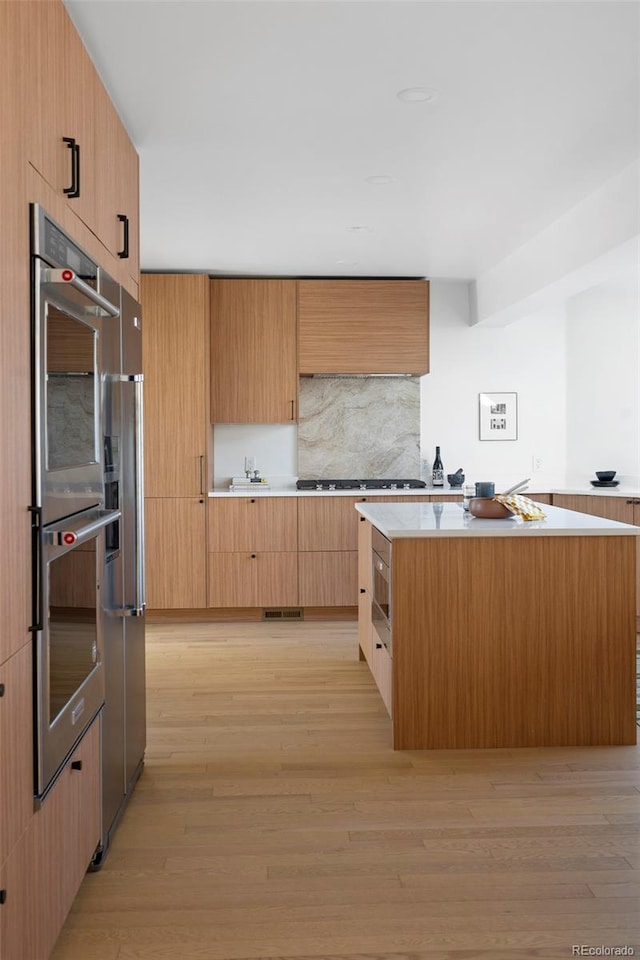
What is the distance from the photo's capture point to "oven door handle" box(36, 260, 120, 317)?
196cm

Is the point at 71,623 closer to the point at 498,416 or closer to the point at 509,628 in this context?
the point at 509,628

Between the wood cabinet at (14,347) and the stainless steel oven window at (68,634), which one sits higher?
the wood cabinet at (14,347)

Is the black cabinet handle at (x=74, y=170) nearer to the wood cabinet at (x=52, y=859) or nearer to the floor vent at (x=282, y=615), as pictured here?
the wood cabinet at (x=52, y=859)

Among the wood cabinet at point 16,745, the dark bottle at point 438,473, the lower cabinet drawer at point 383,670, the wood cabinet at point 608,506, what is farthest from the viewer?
the dark bottle at point 438,473

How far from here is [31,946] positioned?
189 cm

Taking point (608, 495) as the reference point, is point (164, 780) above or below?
below

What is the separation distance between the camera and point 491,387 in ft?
22.9

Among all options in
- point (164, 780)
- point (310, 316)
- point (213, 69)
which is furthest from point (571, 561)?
point (310, 316)

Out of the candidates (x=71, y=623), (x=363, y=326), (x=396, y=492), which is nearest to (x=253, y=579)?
(x=396, y=492)

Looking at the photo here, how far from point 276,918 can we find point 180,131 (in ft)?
9.35

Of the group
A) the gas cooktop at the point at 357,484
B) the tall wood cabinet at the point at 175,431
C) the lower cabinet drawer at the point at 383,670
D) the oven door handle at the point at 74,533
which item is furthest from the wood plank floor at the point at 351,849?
the gas cooktop at the point at 357,484

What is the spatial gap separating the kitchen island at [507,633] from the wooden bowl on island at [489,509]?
1.40ft

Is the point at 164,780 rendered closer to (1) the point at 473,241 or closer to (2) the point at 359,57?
(2) the point at 359,57

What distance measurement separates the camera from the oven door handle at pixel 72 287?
1.96 meters
